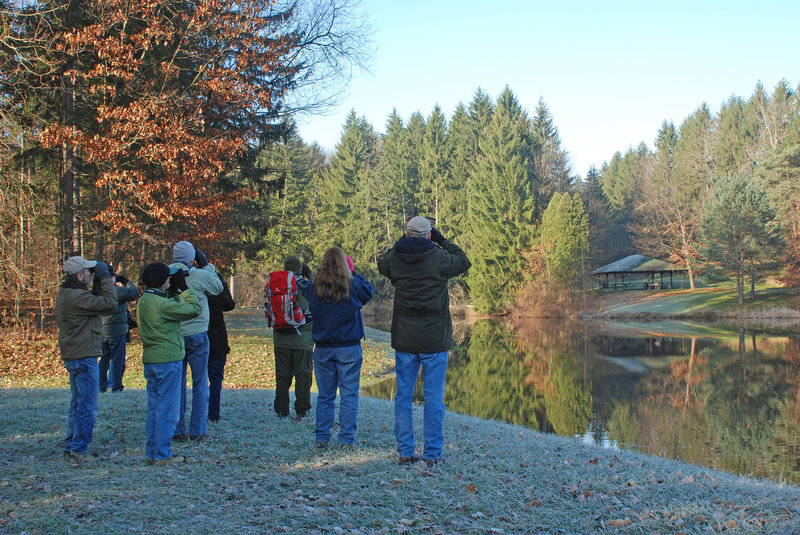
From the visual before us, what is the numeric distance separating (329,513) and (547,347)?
2538 centimetres

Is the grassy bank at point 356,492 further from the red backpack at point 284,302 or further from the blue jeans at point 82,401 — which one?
the red backpack at point 284,302

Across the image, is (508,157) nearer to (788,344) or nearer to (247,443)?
(788,344)

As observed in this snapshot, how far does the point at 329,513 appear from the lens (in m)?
4.73

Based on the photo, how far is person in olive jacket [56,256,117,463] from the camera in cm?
645

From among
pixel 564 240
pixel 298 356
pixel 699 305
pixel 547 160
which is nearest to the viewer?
pixel 298 356

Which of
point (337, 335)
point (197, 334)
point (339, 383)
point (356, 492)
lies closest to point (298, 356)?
point (339, 383)

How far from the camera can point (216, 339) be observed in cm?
802

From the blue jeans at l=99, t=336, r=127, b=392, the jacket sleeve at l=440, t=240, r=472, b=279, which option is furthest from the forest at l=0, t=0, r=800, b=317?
the jacket sleeve at l=440, t=240, r=472, b=279

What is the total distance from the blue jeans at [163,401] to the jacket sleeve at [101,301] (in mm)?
870

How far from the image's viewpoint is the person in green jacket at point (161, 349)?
6.12 meters

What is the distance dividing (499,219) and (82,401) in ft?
159

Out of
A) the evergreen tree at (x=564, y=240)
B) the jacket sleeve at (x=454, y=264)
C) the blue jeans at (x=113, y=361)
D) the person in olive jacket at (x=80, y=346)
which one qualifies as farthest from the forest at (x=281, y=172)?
the jacket sleeve at (x=454, y=264)

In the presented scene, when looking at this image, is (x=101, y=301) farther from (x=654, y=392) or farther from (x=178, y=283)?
(x=654, y=392)

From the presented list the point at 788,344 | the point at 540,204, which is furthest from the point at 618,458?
the point at 540,204
